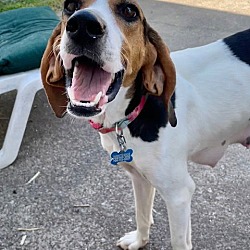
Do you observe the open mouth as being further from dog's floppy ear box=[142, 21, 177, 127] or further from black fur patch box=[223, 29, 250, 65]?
black fur patch box=[223, 29, 250, 65]

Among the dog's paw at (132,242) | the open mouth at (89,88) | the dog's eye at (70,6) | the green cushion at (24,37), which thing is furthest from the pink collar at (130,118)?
the green cushion at (24,37)

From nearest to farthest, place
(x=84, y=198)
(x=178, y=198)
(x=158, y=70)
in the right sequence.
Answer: (x=158, y=70), (x=178, y=198), (x=84, y=198)

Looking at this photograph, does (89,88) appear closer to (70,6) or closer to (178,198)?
(70,6)

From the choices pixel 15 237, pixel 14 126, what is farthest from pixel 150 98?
pixel 14 126

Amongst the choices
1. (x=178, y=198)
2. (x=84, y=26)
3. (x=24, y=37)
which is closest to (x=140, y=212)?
(x=178, y=198)

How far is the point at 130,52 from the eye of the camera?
6.47ft

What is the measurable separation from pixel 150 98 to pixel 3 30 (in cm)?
219

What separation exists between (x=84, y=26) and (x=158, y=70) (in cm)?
50

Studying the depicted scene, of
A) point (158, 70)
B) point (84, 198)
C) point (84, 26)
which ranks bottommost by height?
point (84, 198)

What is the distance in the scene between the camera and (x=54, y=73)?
2.12m

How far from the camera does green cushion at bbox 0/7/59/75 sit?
3.44 metres

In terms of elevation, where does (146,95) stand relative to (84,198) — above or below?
above

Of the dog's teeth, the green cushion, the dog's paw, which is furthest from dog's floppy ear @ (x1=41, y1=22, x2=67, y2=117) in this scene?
the green cushion

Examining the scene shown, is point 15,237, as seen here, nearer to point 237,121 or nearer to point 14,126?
point 14,126
